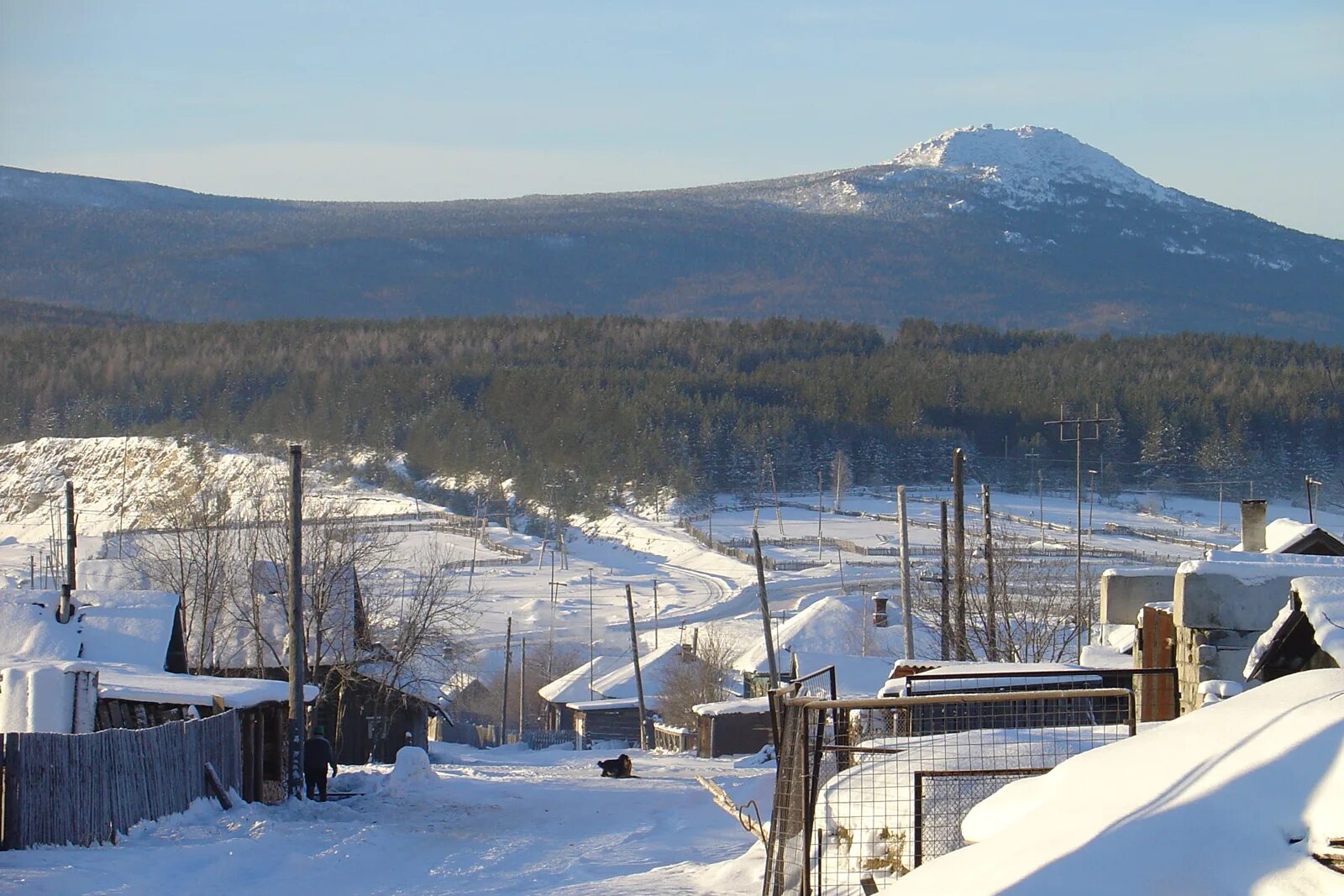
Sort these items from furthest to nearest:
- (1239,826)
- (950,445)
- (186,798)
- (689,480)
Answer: (950,445) < (689,480) < (186,798) < (1239,826)

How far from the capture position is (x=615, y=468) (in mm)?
131750

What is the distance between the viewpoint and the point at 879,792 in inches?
382

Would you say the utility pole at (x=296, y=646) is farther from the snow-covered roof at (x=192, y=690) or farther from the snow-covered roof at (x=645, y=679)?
the snow-covered roof at (x=645, y=679)

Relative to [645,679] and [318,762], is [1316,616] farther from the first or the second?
[645,679]

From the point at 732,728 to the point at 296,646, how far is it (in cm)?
2753

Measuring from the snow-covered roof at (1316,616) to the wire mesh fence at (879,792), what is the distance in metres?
1.21

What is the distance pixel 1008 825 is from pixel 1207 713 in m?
1.03

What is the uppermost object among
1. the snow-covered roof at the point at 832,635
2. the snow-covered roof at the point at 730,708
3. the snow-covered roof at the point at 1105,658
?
the snow-covered roof at the point at 1105,658

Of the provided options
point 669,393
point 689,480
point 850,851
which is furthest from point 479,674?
point 669,393

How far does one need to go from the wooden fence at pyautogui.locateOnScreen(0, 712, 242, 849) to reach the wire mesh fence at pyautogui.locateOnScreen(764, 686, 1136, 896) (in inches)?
337

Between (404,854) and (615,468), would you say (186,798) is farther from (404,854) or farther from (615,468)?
(615,468)

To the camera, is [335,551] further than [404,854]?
Yes

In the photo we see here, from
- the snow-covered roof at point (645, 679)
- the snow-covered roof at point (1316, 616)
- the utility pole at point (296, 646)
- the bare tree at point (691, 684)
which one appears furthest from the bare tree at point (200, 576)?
the snow-covered roof at point (1316, 616)

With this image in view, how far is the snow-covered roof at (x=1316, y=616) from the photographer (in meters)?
9.04
